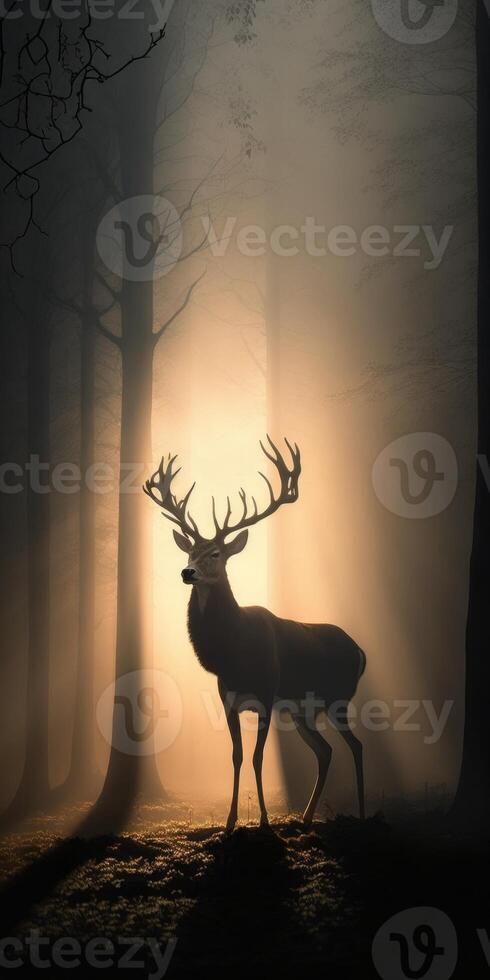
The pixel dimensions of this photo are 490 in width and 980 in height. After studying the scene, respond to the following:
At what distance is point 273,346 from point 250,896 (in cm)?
362

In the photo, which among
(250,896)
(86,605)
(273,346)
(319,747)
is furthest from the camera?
(86,605)

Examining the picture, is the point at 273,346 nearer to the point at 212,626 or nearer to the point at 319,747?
the point at 212,626

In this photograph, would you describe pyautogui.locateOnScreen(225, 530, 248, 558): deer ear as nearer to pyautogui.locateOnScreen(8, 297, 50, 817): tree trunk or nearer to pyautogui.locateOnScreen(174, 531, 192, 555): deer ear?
pyautogui.locateOnScreen(174, 531, 192, 555): deer ear

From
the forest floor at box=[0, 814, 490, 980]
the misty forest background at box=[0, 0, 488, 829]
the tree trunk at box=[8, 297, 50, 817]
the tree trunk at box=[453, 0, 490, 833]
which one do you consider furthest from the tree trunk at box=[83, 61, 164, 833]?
the tree trunk at box=[453, 0, 490, 833]

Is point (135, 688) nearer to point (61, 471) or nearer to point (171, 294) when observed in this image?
point (61, 471)

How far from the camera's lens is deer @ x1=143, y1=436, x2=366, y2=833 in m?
3.79

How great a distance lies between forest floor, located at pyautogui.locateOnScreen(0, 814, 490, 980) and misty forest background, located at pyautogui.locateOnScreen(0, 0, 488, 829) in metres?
1.43

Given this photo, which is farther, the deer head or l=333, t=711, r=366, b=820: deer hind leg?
l=333, t=711, r=366, b=820: deer hind leg

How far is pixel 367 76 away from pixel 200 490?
3.12 meters

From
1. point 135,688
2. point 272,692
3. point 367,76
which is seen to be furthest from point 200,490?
point 367,76

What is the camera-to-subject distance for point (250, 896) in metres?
3.10

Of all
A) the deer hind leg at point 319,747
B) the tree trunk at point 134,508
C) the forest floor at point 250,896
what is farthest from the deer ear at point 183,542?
the forest floor at point 250,896

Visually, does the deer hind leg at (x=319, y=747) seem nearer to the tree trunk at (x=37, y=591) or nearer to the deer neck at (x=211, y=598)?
the deer neck at (x=211, y=598)

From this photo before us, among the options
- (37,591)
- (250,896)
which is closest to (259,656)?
(250,896)
